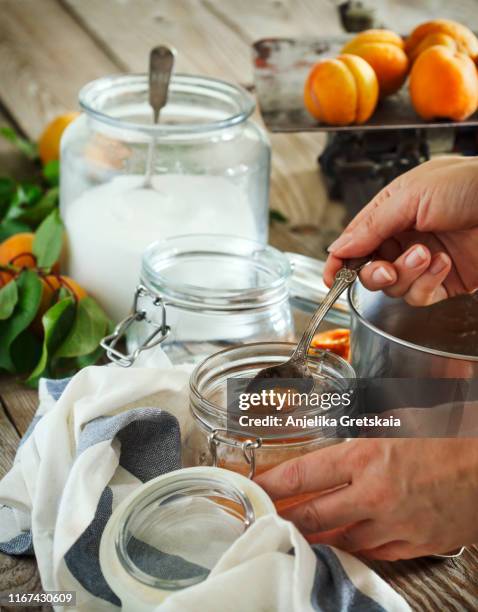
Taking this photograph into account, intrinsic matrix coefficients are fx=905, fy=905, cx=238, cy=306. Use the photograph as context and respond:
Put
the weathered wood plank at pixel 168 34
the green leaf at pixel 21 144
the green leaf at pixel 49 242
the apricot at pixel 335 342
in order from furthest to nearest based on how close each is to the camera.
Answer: the weathered wood plank at pixel 168 34, the green leaf at pixel 21 144, the green leaf at pixel 49 242, the apricot at pixel 335 342

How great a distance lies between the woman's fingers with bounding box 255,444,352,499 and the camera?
1.78 ft

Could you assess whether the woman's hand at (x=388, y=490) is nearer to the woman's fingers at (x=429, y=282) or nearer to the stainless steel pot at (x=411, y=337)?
the stainless steel pot at (x=411, y=337)

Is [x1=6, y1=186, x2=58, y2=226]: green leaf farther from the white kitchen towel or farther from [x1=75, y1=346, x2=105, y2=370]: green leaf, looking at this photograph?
the white kitchen towel

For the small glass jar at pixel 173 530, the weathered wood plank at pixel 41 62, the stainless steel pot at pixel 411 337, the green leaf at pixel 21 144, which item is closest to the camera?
the small glass jar at pixel 173 530

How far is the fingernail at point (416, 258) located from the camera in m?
0.68

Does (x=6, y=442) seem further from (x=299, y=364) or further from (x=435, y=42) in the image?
(x=435, y=42)

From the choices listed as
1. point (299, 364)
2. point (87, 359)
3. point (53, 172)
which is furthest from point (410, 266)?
point (53, 172)

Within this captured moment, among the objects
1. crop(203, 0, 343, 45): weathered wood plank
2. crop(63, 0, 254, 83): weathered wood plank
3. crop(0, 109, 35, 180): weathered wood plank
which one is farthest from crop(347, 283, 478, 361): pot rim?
crop(203, 0, 343, 45): weathered wood plank

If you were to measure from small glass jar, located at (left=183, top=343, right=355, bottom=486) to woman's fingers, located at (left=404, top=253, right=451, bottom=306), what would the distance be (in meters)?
0.10

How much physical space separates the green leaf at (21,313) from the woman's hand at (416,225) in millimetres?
301

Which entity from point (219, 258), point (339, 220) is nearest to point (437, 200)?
point (219, 258)

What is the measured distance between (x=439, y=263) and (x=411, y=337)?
6 centimetres

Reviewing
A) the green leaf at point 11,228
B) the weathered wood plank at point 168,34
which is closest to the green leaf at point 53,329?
the green leaf at point 11,228

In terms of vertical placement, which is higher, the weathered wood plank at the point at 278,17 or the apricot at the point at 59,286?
the apricot at the point at 59,286
